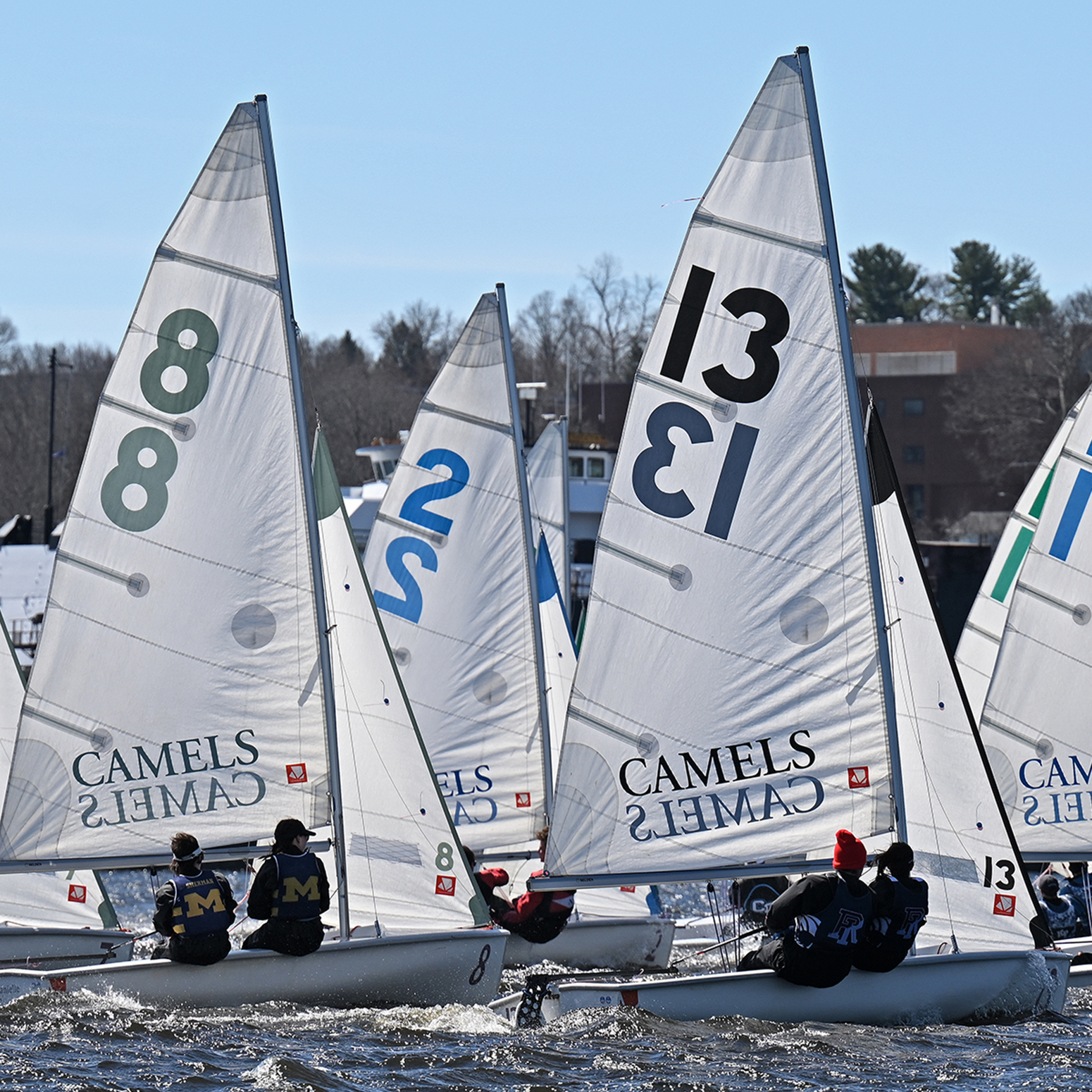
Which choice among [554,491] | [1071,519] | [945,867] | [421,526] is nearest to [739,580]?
[945,867]

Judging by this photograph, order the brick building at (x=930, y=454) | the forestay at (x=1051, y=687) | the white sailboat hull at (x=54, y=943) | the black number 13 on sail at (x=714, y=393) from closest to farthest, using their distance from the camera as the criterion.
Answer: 1. the black number 13 on sail at (x=714, y=393)
2. the white sailboat hull at (x=54, y=943)
3. the forestay at (x=1051, y=687)
4. the brick building at (x=930, y=454)

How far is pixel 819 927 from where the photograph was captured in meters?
9.56

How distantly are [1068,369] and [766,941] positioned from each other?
2304 inches

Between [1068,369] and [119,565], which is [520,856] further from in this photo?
[1068,369]

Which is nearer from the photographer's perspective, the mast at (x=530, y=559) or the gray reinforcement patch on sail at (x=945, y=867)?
the gray reinforcement patch on sail at (x=945, y=867)

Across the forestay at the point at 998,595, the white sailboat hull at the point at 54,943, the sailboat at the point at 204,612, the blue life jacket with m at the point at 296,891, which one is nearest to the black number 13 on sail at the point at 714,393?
the sailboat at the point at 204,612

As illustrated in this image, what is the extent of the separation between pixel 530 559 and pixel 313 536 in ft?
13.9

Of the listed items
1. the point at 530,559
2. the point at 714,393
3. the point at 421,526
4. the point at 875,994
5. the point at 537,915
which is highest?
the point at 714,393

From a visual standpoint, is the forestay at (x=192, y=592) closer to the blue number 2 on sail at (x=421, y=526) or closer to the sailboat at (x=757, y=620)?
the sailboat at (x=757, y=620)

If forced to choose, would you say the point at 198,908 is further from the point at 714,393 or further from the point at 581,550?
the point at 581,550

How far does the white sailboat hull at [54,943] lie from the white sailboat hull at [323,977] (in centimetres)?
212

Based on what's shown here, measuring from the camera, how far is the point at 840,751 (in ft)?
33.8

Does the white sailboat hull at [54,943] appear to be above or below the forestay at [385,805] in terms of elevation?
below

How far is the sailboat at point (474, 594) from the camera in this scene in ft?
48.7
